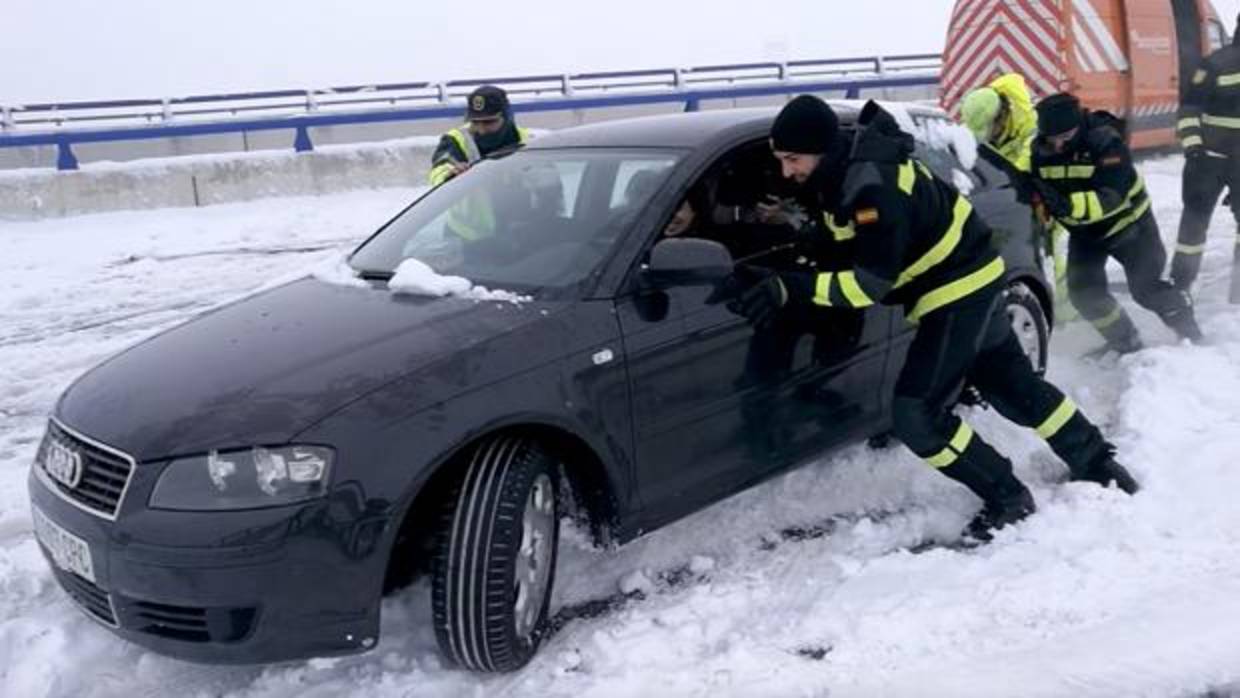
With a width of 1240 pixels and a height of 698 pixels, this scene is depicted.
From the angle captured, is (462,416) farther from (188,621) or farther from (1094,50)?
(1094,50)

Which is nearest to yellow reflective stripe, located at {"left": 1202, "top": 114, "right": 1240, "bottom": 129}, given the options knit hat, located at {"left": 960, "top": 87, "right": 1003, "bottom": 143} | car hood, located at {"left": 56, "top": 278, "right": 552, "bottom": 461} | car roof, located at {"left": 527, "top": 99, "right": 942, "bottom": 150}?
knit hat, located at {"left": 960, "top": 87, "right": 1003, "bottom": 143}

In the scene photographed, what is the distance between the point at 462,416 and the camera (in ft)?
9.32

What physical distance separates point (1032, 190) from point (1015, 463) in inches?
56.3

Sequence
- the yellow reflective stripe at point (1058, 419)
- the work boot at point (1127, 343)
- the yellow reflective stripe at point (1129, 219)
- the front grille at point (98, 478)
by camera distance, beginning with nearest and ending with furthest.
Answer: the front grille at point (98, 478), the yellow reflective stripe at point (1058, 419), the yellow reflective stripe at point (1129, 219), the work boot at point (1127, 343)

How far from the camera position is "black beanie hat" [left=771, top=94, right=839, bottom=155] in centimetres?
342

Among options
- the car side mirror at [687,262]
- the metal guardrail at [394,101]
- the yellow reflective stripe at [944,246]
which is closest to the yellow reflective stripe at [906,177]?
the yellow reflective stripe at [944,246]

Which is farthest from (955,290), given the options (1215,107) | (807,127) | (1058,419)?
(1215,107)

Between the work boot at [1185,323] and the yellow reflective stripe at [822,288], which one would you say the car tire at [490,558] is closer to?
the yellow reflective stripe at [822,288]

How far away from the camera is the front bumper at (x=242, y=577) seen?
2619 millimetres

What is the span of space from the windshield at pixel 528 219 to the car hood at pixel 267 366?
28 centimetres

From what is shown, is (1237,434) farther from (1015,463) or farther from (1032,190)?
(1032,190)

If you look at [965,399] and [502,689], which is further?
[965,399]

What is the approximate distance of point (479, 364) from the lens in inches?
116

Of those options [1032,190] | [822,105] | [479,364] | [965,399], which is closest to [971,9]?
[1032,190]
